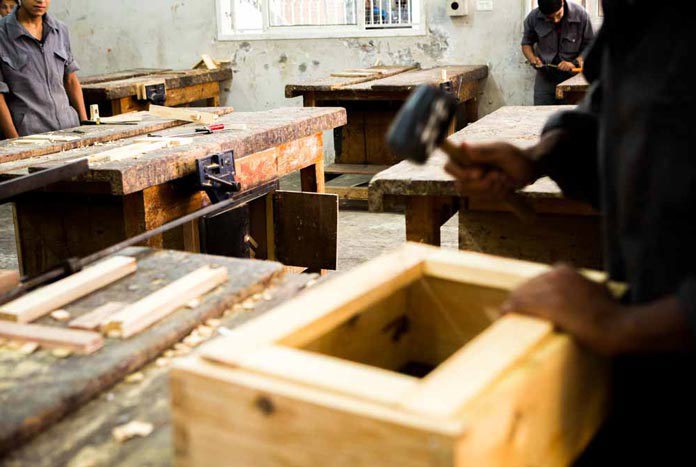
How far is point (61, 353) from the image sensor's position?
1.43m

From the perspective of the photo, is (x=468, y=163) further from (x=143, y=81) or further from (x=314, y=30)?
(x=314, y=30)

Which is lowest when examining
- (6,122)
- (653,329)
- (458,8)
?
(653,329)

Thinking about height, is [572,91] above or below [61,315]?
above

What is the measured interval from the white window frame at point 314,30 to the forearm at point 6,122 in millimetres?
4110

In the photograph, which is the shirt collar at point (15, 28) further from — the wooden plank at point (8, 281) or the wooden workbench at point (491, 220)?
the wooden plank at point (8, 281)

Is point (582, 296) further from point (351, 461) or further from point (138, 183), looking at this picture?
point (138, 183)

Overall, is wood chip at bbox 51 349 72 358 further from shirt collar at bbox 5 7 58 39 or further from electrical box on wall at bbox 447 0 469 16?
electrical box on wall at bbox 447 0 469 16

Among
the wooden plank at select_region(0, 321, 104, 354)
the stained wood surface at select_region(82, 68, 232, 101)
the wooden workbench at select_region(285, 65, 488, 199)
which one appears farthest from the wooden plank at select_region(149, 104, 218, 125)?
the wooden plank at select_region(0, 321, 104, 354)

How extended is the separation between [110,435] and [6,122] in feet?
12.6

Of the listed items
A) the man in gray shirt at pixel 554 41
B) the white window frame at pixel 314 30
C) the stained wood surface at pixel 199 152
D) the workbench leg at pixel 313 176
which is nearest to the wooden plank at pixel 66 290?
the stained wood surface at pixel 199 152

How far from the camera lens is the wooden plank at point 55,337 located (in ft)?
4.71

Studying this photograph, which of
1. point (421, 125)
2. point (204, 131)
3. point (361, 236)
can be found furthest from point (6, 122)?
point (421, 125)

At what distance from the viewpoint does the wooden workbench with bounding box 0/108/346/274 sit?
295 centimetres

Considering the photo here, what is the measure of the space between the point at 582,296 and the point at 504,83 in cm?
696
